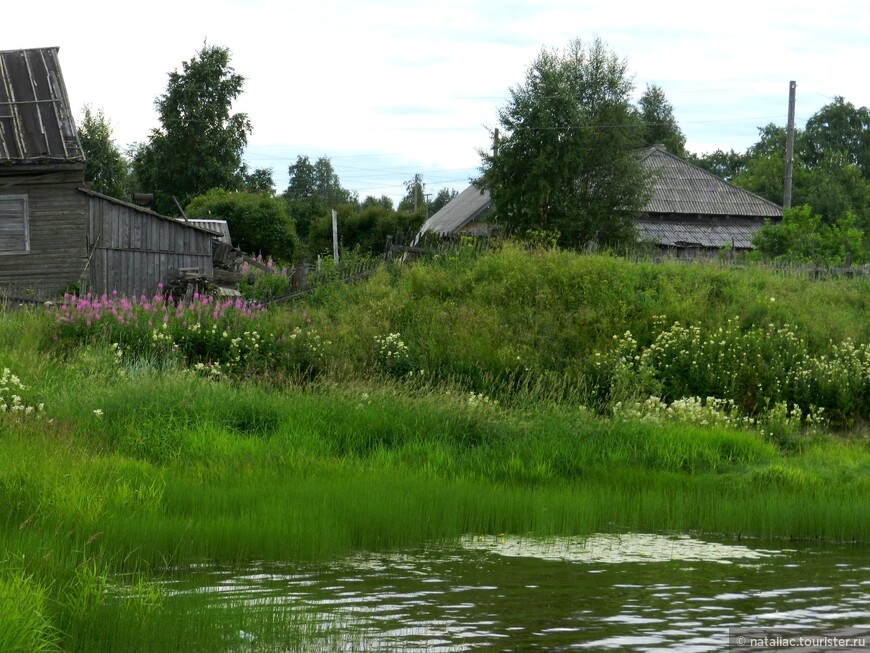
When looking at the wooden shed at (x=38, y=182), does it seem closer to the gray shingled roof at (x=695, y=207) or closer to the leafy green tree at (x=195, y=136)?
the gray shingled roof at (x=695, y=207)

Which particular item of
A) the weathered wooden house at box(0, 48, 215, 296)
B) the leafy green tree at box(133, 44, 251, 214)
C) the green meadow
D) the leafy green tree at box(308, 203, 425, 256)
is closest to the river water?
the green meadow

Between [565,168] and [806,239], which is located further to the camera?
[565,168]

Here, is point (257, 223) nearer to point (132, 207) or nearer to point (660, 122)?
point (132, 207)

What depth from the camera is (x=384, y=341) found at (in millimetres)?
17047

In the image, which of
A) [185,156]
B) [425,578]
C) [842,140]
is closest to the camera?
[425,578]

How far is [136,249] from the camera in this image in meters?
28.1

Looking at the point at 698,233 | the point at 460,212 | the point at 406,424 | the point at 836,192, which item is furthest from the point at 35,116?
the point at 836,192

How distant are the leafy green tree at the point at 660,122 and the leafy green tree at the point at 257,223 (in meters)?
37.3

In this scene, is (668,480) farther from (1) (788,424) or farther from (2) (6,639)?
(2) (6,639)

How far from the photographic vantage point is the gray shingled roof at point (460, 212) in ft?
168

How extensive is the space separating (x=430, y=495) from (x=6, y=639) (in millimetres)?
5176

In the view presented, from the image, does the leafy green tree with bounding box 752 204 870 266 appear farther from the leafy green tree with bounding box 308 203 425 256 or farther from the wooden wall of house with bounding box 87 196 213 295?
the leafy green tree with bounding box 308 203 425 256

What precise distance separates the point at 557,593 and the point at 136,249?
22951 millimetres

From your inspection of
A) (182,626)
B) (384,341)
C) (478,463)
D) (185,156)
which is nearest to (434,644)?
(182,626)
